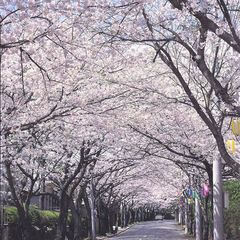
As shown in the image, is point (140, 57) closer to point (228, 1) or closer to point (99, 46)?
point (99, 46)

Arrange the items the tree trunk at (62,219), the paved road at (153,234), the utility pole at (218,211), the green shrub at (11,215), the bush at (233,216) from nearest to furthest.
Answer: the utility pole at (218,211)
the tree trunk at (62,219)
the green shrub at (11,215)
the bush at (233,216)
the paved road at (153,234)

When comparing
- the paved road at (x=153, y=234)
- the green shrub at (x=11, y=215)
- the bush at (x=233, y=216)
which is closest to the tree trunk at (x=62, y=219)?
the green shrub at (x=11, y=215)

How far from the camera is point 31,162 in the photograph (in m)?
21.7

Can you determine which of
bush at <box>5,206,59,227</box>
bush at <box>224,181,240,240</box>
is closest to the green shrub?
bush at <box>5,206,59,227</box>

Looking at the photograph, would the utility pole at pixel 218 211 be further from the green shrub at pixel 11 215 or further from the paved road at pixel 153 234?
the paved road at pixel 153 234

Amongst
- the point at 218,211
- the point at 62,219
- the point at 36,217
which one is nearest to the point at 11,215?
the point at 62,219

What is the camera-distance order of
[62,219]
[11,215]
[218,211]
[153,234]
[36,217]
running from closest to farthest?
[218,211]
[62,219]
[11,215]
[36,217]
[153,234]

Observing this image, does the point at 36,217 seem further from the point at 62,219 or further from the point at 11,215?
the point at 62,219

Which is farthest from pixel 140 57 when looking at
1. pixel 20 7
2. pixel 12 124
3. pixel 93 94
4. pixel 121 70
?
pixel 20 7

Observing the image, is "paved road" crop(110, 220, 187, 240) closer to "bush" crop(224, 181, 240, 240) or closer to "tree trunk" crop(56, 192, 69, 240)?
"bush" crop(224, 181, 240, 240)

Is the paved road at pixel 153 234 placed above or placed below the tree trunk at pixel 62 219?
below

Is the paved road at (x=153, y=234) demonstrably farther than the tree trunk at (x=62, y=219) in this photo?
Yes

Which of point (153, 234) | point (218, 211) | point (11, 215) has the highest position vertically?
point (218, 211)

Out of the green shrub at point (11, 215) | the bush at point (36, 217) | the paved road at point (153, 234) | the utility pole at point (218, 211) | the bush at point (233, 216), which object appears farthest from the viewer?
→ the paved road at point (153, 234)
